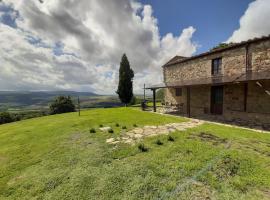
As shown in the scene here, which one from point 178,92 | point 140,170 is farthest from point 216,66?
point 140,170

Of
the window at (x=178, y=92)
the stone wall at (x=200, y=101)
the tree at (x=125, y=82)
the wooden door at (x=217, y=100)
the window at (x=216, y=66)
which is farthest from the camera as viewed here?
the tree at (x=125, y=82)

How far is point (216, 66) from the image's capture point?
523 inches

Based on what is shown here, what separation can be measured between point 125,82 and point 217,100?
17274mm

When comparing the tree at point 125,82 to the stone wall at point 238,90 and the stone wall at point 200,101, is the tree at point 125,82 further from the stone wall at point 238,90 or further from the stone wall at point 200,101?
the stone wall at point 200,101

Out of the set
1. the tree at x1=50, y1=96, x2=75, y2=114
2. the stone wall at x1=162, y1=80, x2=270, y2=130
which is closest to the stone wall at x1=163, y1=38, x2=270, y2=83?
the stone wall at x1=162, y1=80, x2=270, y2=130

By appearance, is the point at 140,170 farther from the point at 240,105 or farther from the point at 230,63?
the point at 230,63

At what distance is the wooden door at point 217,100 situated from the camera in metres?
12.7

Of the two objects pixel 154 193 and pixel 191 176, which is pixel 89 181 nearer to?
pixel 154 193

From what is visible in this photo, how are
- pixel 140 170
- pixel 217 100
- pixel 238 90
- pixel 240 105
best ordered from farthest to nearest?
pixel 217 100 < pixel 238 90 < pixel 240 105 < pixel 140 170

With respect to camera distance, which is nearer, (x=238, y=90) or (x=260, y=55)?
(x=260, y=55)

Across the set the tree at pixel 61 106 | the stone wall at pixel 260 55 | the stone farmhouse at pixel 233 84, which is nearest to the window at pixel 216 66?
the stone farmhouse at pixel 233 84

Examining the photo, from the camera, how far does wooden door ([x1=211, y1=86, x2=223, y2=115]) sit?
12.7 metres

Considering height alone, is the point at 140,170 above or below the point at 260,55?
below

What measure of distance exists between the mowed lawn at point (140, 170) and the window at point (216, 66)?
8.56 m
